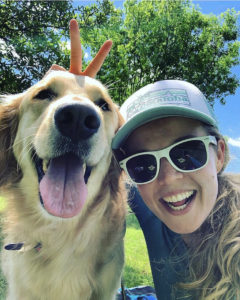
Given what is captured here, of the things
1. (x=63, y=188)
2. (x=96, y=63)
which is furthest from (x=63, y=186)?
(x=96, y=63)

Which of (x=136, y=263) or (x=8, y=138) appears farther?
(x=136, y=263)

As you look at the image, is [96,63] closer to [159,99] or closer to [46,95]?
[46,95]

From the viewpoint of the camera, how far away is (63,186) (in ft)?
6.75

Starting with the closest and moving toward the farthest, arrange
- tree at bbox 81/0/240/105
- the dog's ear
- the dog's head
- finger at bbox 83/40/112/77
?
the dog's head, the dog's ear, finger at bbox 83/40/112/77, tree at bbox 81/0/240/105

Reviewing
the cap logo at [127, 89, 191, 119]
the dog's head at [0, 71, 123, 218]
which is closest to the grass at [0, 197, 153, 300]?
the dog's head at [0, 71, 123, 218]

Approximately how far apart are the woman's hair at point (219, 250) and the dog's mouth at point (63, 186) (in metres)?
1.09

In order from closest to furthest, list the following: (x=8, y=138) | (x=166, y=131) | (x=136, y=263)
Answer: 1. (x=166, y=131)
2. (x=8, y=138)
3. (x=136, y=263)

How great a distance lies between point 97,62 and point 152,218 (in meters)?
1.74

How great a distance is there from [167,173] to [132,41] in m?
15.7

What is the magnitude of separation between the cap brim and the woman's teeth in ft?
2.00

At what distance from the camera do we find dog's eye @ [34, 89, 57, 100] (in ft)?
7.78

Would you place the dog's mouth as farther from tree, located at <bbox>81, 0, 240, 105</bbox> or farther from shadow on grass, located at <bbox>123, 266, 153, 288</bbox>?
Result: tree, located at <bbox>81, 0, 240, 105</bbox>

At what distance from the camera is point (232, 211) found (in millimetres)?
2297

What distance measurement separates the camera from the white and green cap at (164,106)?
2092mm
